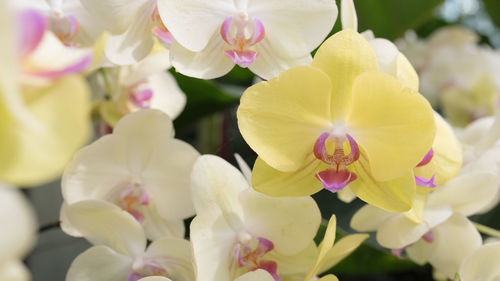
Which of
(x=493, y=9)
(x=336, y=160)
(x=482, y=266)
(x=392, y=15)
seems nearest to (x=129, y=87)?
(x=336, y=160)

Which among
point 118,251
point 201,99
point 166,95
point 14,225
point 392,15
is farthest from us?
point 392,15

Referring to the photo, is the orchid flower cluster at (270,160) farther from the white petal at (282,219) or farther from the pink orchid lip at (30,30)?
the pink orchid lip at (30,30)

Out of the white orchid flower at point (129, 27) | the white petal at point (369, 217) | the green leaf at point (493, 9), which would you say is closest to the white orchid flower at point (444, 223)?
the white petal at point (369, 217)

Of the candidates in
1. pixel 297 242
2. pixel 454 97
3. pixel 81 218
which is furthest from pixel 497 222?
pixel 81 218

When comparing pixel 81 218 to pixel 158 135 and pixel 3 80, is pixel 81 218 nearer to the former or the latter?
pixel 158 135

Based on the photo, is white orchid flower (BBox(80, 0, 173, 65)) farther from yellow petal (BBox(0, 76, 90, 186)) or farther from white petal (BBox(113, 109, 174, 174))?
yellow petal (BBox(0, 76, 90, 186))

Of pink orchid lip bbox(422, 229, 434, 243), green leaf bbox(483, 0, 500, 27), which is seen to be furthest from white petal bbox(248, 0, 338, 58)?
green leaf bbox(483, 0, 500, 27)

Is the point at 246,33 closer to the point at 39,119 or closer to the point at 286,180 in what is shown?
the point at 286,180
